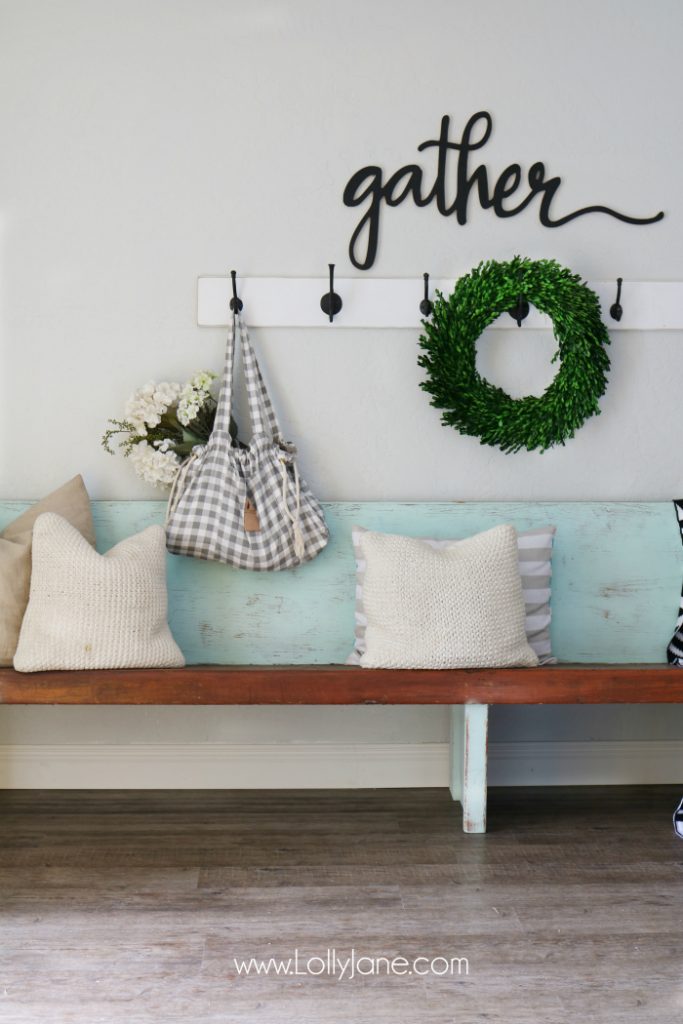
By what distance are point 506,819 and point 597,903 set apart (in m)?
0.52

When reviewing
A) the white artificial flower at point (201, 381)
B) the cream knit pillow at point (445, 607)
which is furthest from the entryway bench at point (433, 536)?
the white artificial flower at point (201, 381)

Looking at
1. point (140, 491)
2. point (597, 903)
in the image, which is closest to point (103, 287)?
point (140, 491)

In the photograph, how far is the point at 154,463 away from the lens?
2.52m

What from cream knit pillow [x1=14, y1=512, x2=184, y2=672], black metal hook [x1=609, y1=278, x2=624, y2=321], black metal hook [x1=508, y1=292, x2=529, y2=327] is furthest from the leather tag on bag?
black metal hook [x1=609, y1=278, x2=624, y2=321]

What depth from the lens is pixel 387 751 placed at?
271 cm

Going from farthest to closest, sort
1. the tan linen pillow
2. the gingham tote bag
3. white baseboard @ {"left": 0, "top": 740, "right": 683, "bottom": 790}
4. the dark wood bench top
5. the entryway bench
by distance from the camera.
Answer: white baseboard @ {"left": 0, "top": 740, "right": 683, "bottom": 790} → the entryway bench → the gingham tote bag → the tan linen pillow → the dark wood bench top

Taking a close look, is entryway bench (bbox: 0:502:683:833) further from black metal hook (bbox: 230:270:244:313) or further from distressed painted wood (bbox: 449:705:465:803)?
black metal hook (bbox: 230:270:244:313)

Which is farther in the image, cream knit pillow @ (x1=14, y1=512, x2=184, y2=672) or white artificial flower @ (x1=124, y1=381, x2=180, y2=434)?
white artificial flower @ (x1=124, y1=381, x2=180, y2=434)

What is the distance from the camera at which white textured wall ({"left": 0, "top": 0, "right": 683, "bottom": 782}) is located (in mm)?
2600

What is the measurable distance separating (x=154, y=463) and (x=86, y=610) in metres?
0.45

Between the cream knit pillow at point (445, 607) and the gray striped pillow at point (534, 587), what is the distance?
0.14 meters

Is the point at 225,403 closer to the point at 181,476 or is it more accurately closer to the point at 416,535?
the point at 181,476

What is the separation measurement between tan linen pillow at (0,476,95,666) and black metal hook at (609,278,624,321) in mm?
1516

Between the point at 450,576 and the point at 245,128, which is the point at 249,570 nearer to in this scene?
the point at 450,576
